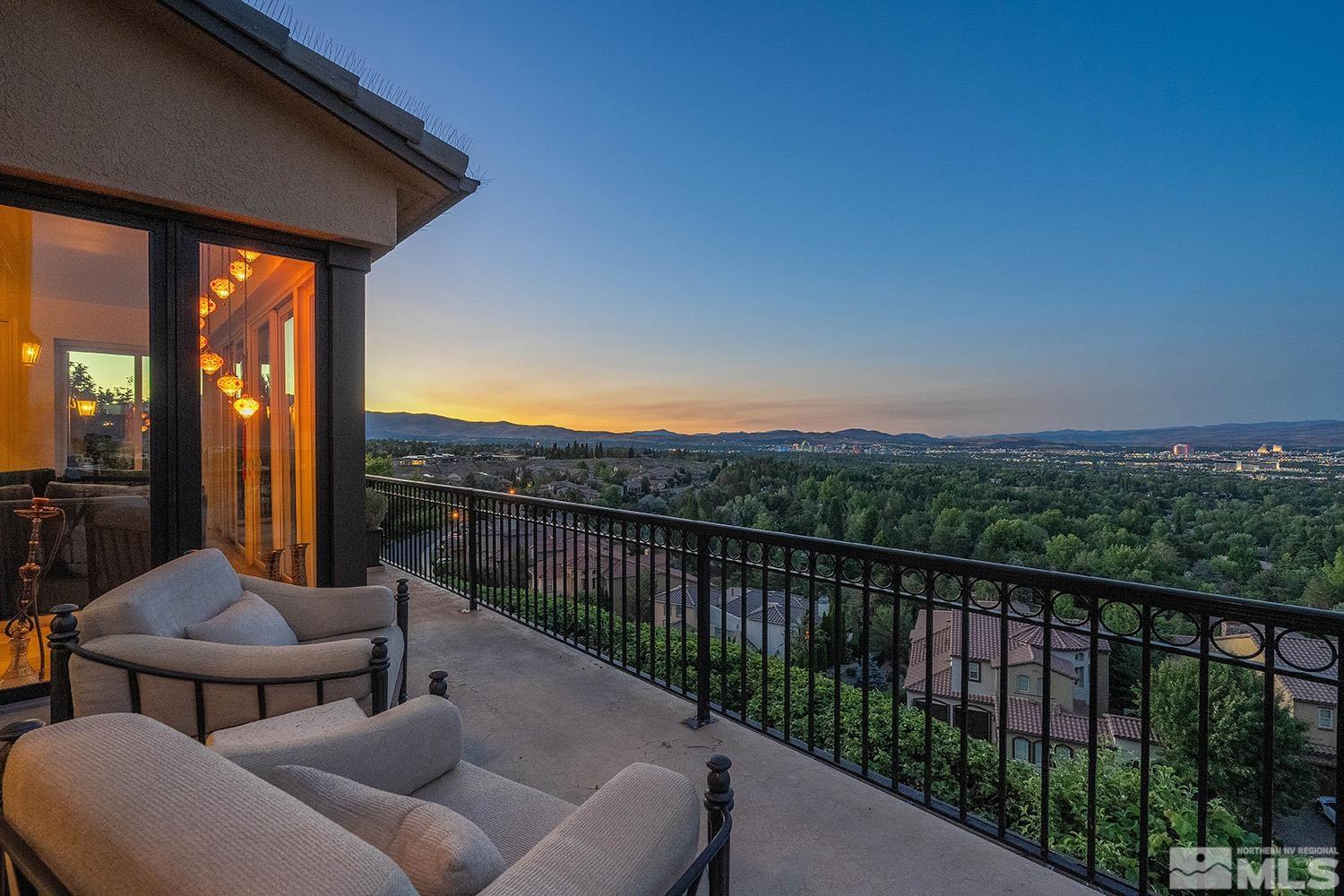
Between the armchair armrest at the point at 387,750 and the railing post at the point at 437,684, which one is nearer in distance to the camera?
the armchair armrest at the point at 387,750

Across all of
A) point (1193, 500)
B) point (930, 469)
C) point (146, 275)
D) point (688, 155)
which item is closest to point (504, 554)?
point (146, 275)

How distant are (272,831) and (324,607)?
2414 millimetres

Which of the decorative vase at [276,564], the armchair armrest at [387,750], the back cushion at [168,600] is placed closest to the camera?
the armchair armrest at [387,750]

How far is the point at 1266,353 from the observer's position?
16.8 meters

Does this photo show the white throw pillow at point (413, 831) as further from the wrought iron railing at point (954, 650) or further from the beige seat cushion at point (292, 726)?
the wrought iron railing at point (954, 650)

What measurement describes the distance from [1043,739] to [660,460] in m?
12.0

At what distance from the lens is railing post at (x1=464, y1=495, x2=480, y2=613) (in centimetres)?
502

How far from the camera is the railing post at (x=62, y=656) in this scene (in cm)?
170

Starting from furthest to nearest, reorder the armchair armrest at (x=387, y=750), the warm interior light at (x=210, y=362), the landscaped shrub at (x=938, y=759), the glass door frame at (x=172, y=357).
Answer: the warm interior light at (x=210, y=362)
the glass door frame at (x=172, y=357)
the landscaped shrub at (x=938, y=759)
the armchair armrest at (x=387, y=750)

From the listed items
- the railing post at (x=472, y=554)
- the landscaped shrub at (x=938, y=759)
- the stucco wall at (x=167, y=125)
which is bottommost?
the landscaped shrub at (x=938, y=759)

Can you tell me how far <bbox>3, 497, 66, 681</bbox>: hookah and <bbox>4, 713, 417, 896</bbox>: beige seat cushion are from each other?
340 centimetres

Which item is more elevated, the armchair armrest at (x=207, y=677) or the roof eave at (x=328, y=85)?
the roof eave at (x=328, y=85)

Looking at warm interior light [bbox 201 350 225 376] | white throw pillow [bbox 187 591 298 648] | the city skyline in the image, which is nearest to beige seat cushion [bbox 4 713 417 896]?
white throw pillow [bbox 187 591 298 648]

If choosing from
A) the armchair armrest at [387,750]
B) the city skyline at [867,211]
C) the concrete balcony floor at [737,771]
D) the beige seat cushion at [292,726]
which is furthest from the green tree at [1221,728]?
the beige seat cushion at [292,726]
